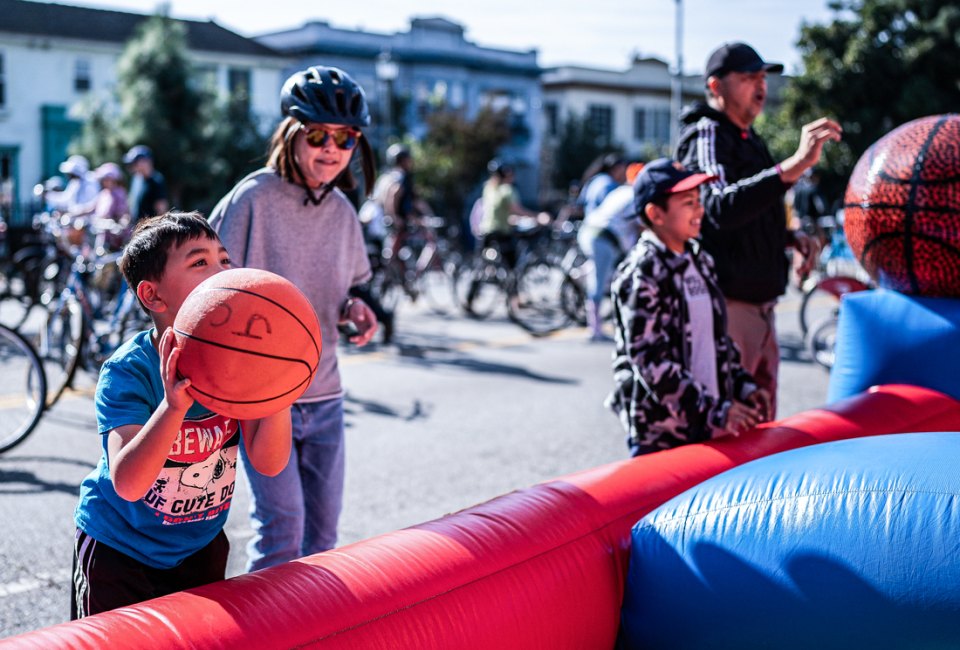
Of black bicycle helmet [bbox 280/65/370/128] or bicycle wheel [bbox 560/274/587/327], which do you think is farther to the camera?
bicycle wheel [bbox 560/274/587/327]

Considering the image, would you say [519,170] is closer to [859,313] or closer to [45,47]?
[45,47]

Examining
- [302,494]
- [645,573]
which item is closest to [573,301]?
[302,494]

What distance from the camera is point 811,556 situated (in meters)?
2.67

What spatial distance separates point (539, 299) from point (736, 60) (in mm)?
10497

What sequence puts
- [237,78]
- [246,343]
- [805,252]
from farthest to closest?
1. [237,78]
2. [805,252]
3. [246,343]

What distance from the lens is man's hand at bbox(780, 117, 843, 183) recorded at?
400 cm

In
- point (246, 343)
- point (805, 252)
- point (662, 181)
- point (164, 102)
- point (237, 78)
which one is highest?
point (237, 78)

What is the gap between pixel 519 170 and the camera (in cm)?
5862

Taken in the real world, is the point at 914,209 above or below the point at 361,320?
above

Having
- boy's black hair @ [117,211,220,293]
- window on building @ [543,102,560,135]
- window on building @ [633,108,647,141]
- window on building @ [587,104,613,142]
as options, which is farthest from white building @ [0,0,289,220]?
boy's black hair @ [117,211,220,293]

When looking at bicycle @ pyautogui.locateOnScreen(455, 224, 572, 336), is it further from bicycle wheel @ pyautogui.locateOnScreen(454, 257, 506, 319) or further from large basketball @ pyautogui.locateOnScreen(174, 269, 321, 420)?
large basketball @ pyautogui.locateOnScreen(174, 269, 321, 420)

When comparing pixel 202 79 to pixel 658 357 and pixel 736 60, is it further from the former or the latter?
pixel 658 357

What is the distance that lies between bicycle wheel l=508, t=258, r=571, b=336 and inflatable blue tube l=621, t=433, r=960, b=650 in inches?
365

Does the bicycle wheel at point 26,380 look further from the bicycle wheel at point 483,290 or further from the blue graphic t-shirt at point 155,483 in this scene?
the bicycle wheel at point 483,290
